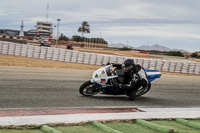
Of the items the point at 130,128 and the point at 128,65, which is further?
the point at 128,65

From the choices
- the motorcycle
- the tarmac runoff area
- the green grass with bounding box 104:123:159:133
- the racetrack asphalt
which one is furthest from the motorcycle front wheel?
the green grass with bounding box 104:123:159:133

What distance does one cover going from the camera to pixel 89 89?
342 inches

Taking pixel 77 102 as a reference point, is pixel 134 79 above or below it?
above

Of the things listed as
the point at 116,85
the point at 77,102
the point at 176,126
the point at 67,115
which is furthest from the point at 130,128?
the point at 116,85

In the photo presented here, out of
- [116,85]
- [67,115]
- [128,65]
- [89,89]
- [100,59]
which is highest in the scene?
[128,65]

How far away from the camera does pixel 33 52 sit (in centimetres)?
2480

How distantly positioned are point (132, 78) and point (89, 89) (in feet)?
4.58

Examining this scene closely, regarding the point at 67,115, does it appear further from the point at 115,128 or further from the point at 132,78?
the point at 132,78

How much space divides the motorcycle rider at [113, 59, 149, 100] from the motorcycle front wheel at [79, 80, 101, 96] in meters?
0.63

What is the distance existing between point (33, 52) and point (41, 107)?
61.7 feet

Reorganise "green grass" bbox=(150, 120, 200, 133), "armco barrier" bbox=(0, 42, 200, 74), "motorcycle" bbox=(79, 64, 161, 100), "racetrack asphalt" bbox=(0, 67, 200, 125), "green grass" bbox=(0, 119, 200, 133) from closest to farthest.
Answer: "green grass" bbox=(0, 119, 200, 133), "green grass" bbox=(150, 120, 200, 133), "racetrack asphalt" bbox=(0, 67, 200, 125), "motorcycle" bbox=(79, 64, 161, 100), "armco barrier" bbox=(0, 42, 200, 74)

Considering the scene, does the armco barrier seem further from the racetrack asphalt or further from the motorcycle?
the motorcycle

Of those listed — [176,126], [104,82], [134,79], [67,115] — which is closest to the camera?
[176,126]

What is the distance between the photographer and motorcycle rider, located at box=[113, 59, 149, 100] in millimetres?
8330
